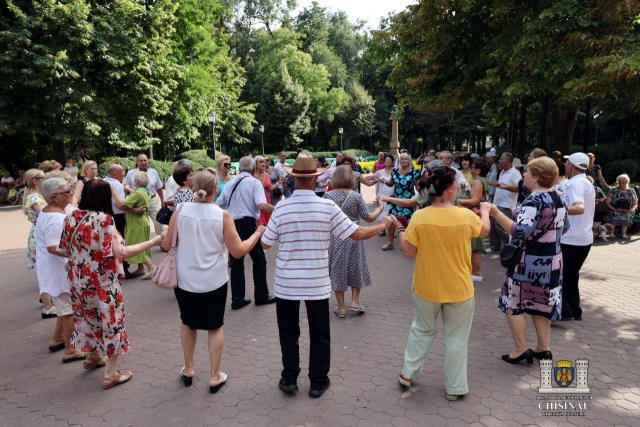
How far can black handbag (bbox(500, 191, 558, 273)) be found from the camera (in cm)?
380

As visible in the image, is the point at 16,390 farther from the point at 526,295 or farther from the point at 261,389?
the point at 526,295

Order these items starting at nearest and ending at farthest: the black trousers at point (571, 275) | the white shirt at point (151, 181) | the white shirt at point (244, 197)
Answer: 1. the black trousers at point (571, 275)
2. the white shirt at point (244, 197)
3. the white shirt at point (151, 181)

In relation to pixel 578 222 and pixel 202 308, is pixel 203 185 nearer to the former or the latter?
pixel 202 308

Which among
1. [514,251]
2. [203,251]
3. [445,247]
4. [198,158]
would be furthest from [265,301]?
[198,158]

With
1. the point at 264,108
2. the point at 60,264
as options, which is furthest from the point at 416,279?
the point at 264,108

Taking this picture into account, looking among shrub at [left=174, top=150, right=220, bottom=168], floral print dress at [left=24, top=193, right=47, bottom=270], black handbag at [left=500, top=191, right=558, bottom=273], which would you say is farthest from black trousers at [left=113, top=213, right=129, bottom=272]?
shrub at [left=174, top=150, right=220, bottom=168]

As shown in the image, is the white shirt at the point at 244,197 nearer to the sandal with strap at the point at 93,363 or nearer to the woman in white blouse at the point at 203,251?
the woman in white blouse at the point at 203,251

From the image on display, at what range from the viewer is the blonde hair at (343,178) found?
5.02 meters

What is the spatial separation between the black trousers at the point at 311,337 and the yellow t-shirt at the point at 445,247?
90 cm

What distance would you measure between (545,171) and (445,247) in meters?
1.27

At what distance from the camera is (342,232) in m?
3.55

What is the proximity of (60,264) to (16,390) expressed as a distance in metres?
1.23

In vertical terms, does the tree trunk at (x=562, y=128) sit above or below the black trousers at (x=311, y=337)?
above

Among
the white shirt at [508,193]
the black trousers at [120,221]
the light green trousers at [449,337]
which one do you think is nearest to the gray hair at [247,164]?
the black trousers at [120,221]
